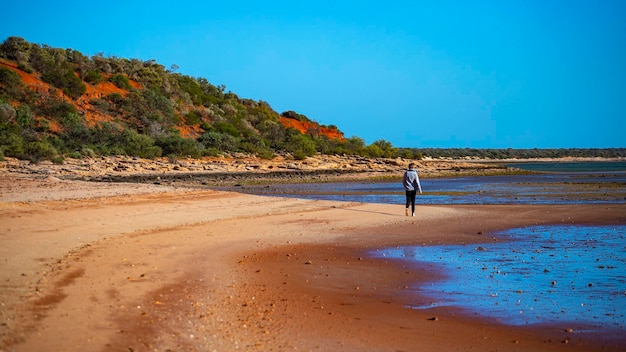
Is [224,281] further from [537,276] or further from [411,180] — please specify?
[411,180]

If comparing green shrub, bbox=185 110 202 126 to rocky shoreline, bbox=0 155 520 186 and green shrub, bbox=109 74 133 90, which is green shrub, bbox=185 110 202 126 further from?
rocky shoreline, bbox=0 155 520 186

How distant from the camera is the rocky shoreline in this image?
32.4 metres

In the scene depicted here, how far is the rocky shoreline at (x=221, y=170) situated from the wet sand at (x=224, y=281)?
13.2 m

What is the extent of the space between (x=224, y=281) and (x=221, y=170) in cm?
3343

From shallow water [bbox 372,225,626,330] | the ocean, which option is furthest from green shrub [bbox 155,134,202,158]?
shallow water [bbox 372,225,626,330]

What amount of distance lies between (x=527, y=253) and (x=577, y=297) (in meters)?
4.02

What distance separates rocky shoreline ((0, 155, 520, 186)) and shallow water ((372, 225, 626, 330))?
66.1 ft

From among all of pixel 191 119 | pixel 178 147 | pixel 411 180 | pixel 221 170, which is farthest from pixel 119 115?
pixel 411 180

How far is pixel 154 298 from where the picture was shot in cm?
830

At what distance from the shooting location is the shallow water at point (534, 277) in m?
8.15

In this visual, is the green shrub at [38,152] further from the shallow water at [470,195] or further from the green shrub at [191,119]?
the green shrub at [191,119]

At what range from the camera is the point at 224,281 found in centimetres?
977

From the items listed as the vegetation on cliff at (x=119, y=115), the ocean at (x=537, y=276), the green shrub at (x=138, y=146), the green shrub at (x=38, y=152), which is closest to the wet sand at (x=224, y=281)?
the ocean at (x=537, y=276)

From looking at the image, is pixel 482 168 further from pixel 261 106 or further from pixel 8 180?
pixel 8 180
